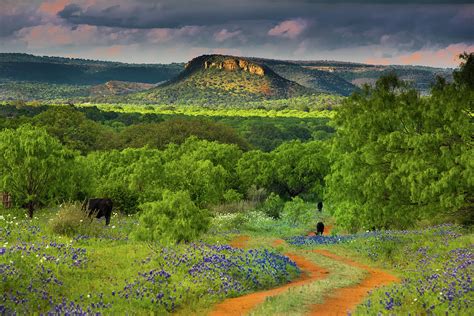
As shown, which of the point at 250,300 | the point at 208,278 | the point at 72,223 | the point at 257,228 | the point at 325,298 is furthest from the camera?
the point at 257,228

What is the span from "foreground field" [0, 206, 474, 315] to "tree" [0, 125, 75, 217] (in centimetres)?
920

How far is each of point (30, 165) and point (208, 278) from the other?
62.8ft

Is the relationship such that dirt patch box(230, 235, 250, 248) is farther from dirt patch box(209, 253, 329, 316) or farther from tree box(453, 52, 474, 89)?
tree box(453, 52, 474, 89)

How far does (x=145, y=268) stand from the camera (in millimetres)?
16688

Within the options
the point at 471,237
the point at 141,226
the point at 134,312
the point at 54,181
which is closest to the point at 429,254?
the point at 471,237

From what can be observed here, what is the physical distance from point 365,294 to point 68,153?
23.8 metres

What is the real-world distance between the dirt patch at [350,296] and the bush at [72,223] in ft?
35.9

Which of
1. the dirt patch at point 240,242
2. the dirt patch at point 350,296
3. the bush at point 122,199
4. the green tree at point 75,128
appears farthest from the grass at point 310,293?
the green tree at point 75,128

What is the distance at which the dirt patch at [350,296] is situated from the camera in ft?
45.3

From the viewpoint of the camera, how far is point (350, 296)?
15.7 metres

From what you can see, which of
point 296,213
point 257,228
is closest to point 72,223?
point 257,228

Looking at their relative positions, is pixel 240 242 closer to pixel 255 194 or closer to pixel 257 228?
pixel 257 228

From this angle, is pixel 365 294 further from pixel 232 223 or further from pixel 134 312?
pixel 232 223

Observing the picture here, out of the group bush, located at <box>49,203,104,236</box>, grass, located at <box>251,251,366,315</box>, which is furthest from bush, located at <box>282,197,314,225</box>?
bush, located at <box>49,203,104,236</box>
